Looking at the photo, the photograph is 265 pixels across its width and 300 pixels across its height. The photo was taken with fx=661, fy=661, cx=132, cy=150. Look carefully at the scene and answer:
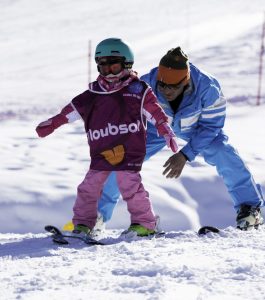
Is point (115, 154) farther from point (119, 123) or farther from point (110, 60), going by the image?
point (110, 60)

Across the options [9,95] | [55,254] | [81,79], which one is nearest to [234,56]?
[81,79]

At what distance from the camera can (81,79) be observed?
15.8 meters

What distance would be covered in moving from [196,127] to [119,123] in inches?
31.4

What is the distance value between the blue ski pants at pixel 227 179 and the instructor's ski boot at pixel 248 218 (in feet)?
0.20

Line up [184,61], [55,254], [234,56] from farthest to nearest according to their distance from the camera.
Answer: [234,56]
[184,61]
[55,254]

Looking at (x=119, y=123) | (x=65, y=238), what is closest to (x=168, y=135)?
(x=119, y=123)

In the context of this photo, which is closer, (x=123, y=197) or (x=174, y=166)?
(x=123, y=197)

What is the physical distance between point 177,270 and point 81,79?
1331cm

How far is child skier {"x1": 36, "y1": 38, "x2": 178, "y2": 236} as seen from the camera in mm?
3736

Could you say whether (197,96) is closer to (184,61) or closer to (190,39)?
(184,61)

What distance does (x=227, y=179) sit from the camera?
450 centimetres

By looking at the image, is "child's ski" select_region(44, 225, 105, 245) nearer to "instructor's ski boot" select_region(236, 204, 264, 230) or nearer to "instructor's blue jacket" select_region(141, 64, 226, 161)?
"instructor's blue jacket" select_region(141, 64, 226, 161)

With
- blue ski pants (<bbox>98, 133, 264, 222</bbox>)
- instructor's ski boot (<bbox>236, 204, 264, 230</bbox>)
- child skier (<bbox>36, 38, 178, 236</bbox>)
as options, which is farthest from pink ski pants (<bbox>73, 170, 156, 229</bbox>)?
instructor's ski boot (<bbox>236, 204, 264, 230</bbox>)

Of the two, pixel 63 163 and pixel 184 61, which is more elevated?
pixel 184 61
